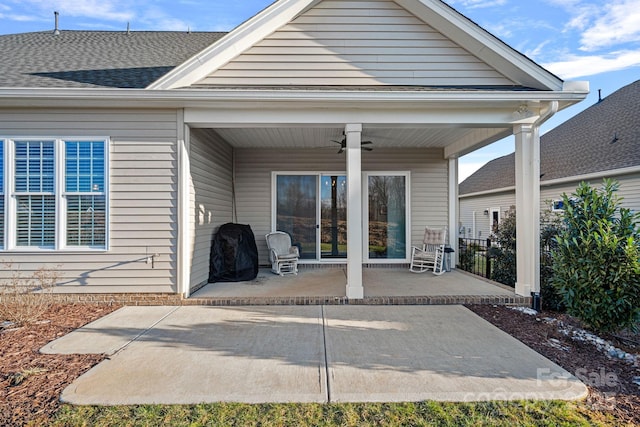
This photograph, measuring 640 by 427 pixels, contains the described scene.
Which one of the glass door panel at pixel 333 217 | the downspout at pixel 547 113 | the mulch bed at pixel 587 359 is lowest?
the mulch bed at pixel 587 359

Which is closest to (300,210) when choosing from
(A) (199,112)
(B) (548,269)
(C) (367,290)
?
(C) (367,290)

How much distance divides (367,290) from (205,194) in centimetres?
301

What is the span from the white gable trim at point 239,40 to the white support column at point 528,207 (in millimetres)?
3630

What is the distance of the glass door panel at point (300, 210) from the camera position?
7.14m

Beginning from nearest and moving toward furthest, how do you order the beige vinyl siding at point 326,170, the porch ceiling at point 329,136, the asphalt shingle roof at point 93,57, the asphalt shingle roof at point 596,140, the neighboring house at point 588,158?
the asphalt shingle roof at point 93,57 < the porch ceiling at point 329,136 < the beige vinyl siding at point 326,170 < the neighboring house at point 588,158 < the asphalt shingle roof at point 596,140

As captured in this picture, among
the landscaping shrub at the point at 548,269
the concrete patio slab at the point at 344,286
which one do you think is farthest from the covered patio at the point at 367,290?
the landscaping shrub at the point at 548,269

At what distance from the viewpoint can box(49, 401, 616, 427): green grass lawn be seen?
1.98 metres

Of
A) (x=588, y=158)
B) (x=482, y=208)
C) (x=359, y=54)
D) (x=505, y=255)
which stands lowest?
(x=505, y=255)

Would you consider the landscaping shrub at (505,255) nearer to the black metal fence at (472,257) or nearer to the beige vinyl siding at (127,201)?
the black metal fence at (472,257)

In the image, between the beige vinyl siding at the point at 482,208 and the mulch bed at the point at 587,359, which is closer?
the mulch bed at the point at 587,359

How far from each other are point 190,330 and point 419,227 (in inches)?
203

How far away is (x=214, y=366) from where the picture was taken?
268cm

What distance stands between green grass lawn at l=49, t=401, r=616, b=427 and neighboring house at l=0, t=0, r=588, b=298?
243 cm

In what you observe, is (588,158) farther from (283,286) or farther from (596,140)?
(283,286)
